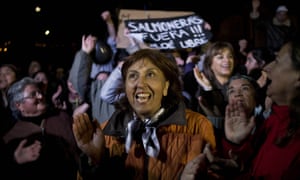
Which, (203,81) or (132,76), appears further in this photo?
(203,81)

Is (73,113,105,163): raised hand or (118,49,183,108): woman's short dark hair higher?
(118,49,183,108): woman's short dark hair

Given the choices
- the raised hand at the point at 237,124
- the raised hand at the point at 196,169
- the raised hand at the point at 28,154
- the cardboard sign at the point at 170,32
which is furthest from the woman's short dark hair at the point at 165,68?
the cardboard sign at the point at 170,32

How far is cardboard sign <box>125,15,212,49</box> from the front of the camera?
20.5 feet

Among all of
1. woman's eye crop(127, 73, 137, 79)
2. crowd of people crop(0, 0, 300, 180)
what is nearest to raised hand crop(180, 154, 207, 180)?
crowd of people crop(0, 0, 300, 180)

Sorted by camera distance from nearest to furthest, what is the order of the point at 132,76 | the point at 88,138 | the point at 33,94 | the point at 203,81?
the point at 88,138
the point at 132,76
the point at 33,94
the point at 203,81

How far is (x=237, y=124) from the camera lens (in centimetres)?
288

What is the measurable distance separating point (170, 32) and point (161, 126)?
12.2ft

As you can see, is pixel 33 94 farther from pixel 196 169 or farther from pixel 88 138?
pixel 196 169

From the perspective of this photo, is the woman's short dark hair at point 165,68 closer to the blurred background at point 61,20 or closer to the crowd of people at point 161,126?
the crowd of people at point 161,126

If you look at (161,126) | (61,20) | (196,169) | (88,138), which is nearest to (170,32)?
(161,126)

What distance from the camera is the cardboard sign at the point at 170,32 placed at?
626 cm

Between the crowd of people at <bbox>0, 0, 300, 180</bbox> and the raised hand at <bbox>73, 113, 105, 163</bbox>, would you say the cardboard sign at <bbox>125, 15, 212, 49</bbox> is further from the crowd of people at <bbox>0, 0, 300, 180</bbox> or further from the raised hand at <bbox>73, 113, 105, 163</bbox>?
the raised hand at <bbox>73, 113, 105, 163</bbox>

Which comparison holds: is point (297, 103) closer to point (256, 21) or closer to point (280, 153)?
point (280, 153)

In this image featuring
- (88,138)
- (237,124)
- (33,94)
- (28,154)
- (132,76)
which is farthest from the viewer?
(33,94)
